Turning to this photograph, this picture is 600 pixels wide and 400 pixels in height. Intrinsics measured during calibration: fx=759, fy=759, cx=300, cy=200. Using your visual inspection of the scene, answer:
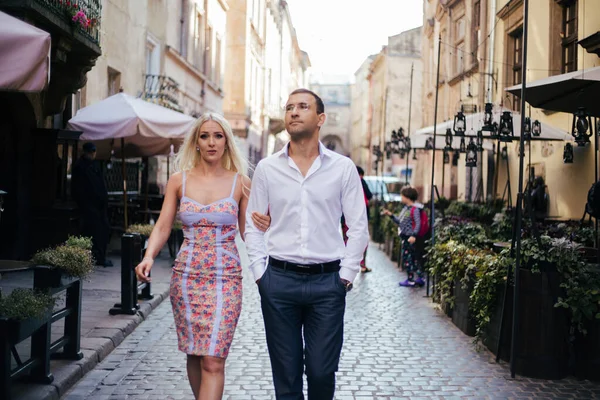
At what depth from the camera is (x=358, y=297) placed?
10828 mm

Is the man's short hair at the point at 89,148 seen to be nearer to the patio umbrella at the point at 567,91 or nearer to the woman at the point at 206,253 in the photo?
the patio umbrella at the point at 567,91

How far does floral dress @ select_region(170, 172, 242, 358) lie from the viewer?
166 inches

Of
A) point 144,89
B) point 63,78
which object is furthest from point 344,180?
point 144,89

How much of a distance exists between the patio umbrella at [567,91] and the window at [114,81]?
36.8 ft

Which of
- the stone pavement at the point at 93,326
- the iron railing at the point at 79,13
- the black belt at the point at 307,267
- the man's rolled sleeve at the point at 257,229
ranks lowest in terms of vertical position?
the stone pavement at the point at 93,326

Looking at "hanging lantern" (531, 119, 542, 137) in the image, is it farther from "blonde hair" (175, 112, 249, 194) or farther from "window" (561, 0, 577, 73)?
"blonde hair" (175, 112, 249, 194)

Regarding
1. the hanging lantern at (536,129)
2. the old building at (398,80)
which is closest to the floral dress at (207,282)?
the hanging lantern at (536,129)

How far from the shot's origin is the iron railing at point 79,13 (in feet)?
31.9

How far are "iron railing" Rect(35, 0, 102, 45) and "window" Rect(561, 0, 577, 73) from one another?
29.1ft

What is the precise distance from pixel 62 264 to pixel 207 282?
1.91 meters

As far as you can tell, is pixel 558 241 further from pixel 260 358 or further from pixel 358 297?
pixel 358 297

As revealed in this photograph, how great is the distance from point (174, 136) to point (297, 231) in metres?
9.44

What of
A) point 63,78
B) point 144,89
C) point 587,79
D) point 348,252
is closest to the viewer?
point 348,252

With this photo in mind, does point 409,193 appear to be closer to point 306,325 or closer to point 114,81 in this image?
point 306,325
